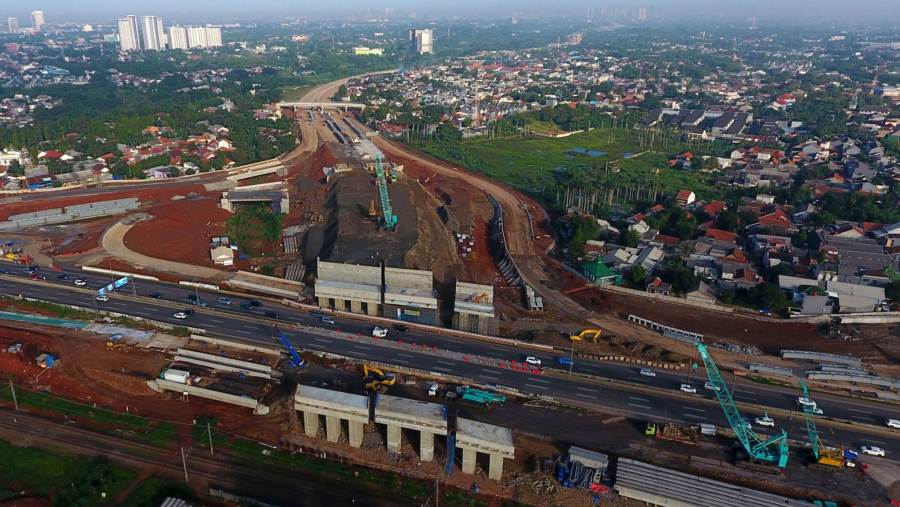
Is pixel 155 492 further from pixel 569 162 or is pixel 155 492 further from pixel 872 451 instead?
pixel 569 162

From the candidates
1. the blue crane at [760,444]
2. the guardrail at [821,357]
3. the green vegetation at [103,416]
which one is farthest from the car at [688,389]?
the green vegetation at [103,416]

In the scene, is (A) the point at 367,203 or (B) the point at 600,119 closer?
(A) the point at 367,203

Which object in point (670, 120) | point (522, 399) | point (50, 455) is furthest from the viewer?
point (670, 120)

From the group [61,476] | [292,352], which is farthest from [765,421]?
[61,476]

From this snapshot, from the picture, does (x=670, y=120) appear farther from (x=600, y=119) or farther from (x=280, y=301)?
(x=280, y=301)

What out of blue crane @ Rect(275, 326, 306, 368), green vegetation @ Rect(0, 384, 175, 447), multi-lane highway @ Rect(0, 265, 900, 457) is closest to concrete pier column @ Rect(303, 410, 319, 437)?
blue crane @ Rect(275, 326, 306, 368)

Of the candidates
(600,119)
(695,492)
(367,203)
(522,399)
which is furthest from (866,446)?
(600,119)
